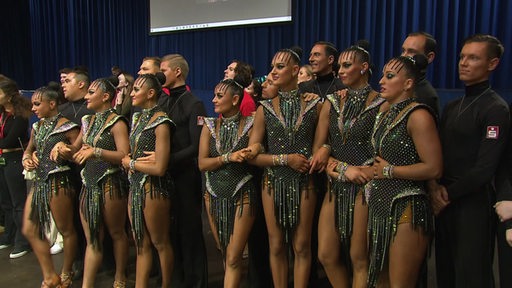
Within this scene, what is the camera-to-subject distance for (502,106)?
6.63 ft

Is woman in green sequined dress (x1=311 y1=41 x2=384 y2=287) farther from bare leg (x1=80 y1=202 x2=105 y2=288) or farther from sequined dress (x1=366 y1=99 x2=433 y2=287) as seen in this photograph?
bare leg (x1=80 y1=202 x2=105 y2=288)

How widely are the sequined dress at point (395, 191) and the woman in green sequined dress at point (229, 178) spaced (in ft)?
2.43

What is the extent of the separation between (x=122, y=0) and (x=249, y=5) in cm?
298

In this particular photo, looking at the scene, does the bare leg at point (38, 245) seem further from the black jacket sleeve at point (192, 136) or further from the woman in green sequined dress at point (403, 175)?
the woman in green sequined dress at point (403, 175)

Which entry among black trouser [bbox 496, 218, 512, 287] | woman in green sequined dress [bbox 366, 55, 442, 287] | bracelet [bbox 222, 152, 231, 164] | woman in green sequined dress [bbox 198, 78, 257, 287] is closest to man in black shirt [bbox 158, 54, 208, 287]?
woman in green sequined dress [bbox 198, 78, 257, 287]

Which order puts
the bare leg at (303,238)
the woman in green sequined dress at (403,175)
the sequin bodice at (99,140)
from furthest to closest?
the sequin bodice at (99,140)
the bare leg at (303,238)
the woman in green sequined dress at (403,175)

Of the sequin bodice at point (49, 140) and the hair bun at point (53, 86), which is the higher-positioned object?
the hair bun at point (53, 86)

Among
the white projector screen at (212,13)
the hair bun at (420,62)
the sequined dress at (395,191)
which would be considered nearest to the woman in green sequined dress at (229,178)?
the sequined dress at (395,191)

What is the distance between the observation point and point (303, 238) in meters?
2.46

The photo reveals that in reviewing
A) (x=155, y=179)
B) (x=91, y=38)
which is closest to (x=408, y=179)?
(x=155, y=179)

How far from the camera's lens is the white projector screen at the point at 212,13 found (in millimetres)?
6570

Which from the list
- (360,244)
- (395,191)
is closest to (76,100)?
A: (360,244)

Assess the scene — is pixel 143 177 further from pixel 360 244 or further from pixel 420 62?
pixel 420 62

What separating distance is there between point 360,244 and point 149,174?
1.23 m
